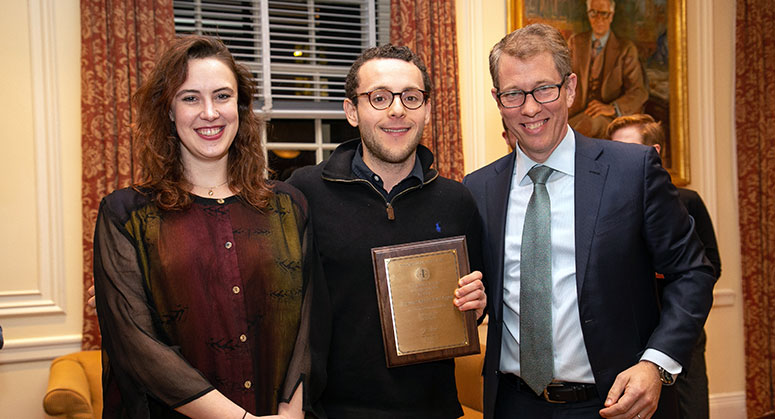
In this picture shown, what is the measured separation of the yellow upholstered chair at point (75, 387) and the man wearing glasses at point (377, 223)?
190 centimetres

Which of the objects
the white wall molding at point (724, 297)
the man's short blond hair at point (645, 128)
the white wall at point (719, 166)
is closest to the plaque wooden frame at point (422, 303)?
the man's short blond hair at point (645, 128)

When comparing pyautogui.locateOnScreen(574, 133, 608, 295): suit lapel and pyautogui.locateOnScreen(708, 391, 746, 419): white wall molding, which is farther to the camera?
pyautogui.locateOnScreen(708, 391, 746, 419): white wall molding

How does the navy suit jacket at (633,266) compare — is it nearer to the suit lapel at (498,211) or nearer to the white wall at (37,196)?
the suit lapel at (498,211)

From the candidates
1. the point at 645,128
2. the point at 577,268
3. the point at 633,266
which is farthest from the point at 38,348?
the point at 645,128

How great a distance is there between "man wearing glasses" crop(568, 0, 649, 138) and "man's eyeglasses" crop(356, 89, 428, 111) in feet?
10.7

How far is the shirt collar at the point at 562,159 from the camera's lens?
216 centimetres

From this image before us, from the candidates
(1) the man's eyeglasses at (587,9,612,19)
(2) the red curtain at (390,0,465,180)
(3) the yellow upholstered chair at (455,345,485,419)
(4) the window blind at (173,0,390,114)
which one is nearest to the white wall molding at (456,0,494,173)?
(2) the red curtain at (390,0,465,180)

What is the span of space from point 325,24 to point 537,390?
4.14m

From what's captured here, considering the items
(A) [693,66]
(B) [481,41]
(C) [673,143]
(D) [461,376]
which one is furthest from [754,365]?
(B) [481,41]

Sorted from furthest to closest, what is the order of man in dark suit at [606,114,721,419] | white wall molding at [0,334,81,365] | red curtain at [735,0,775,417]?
red curtain at [735,0,775,417], white wall molding at [0,334,81,365], man in dark suit at [606,114,721,419]

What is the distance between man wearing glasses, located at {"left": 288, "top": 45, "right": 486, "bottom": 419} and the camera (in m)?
2.06

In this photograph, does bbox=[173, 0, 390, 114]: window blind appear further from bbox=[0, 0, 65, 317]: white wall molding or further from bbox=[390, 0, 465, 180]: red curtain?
bbox=[0, 0, 65, 317]: white wall molding

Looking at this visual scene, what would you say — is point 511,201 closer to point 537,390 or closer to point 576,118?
point 537,390

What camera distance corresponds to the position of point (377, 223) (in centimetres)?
213
